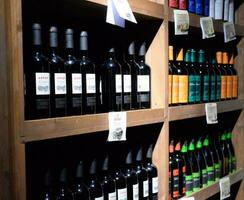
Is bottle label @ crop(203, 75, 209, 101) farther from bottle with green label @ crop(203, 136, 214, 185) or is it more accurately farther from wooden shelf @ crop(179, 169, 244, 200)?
wooden shelf @ crop(179, 169, 244, 200)

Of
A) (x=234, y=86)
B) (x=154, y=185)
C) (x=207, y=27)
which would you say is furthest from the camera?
(x=234, y=86)

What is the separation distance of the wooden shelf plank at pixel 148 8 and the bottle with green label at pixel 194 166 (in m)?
0.79

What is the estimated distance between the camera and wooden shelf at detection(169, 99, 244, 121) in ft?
5.41

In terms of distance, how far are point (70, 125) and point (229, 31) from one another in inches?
49.1

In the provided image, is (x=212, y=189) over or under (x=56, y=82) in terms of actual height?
under

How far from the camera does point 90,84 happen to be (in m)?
1.31

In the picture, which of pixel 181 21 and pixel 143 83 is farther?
pixel 181 21

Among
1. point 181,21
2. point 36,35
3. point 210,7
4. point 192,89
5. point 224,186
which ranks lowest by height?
point 224,186

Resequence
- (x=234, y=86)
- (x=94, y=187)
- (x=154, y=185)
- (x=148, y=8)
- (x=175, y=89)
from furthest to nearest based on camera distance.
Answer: (x=234, y=86) → (x=175, y=89) → (x=154, y=185) → (x=148, y=8) → (x=94, y=187)

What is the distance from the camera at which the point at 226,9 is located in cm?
211

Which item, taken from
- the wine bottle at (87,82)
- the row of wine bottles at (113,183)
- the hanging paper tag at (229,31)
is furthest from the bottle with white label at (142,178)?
the hanging paper tag at (229,31)

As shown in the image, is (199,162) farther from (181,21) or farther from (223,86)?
(181,21)

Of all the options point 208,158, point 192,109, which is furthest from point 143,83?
point 208,158

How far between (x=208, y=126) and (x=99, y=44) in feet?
3.27
